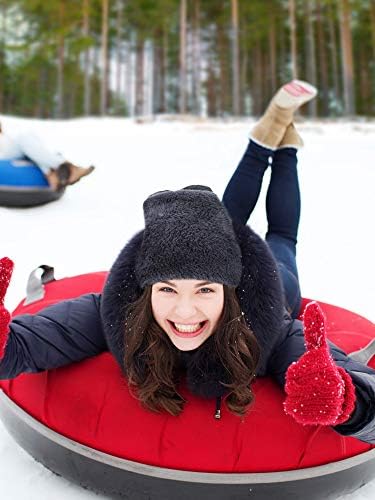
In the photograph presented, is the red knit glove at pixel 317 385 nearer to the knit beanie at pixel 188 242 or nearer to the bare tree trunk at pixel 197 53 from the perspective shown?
the knit beanie at pixel 188 242

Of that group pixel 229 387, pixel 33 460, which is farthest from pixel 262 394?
pixel 33 460

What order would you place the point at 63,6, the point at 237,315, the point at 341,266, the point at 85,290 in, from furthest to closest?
the point at 63,6 → the point at 341,266 → the point at 85,290 → the point at 237,315

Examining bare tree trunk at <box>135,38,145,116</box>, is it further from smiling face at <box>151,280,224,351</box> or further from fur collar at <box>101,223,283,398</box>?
smiling face at <box>151,280,224,351</box>

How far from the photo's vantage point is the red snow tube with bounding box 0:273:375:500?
1526 millimetres

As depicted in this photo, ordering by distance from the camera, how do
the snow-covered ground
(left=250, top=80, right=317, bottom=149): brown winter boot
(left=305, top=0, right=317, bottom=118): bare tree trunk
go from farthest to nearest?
1. (left=305, top=0, right=317, bottom=118): bare tree trunk
2. the snow-covered ground
3. (left=250, top=80, right=317, bottom=149): brown winter boot

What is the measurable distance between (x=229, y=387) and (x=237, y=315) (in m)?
0.21

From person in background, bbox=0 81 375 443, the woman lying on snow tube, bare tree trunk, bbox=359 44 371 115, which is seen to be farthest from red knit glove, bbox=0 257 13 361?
bare tree trunk, bbox=359 44 371 115

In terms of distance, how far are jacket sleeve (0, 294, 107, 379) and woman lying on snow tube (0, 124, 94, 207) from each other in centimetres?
318

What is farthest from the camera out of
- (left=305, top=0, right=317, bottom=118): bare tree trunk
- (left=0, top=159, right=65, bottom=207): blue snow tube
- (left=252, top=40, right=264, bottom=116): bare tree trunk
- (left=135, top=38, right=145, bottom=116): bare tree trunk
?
(left=252, top=40, right=264, bottom=116): bare tree trunk

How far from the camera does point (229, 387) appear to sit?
155cm

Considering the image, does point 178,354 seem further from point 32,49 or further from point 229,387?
point 32,49

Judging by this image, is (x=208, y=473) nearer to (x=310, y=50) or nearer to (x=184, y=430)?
(x=184, y=430)

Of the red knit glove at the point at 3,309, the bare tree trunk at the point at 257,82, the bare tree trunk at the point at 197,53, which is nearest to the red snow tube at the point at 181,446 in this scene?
the red knit glove at the point at 3,309

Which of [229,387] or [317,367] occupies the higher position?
[317,367]
